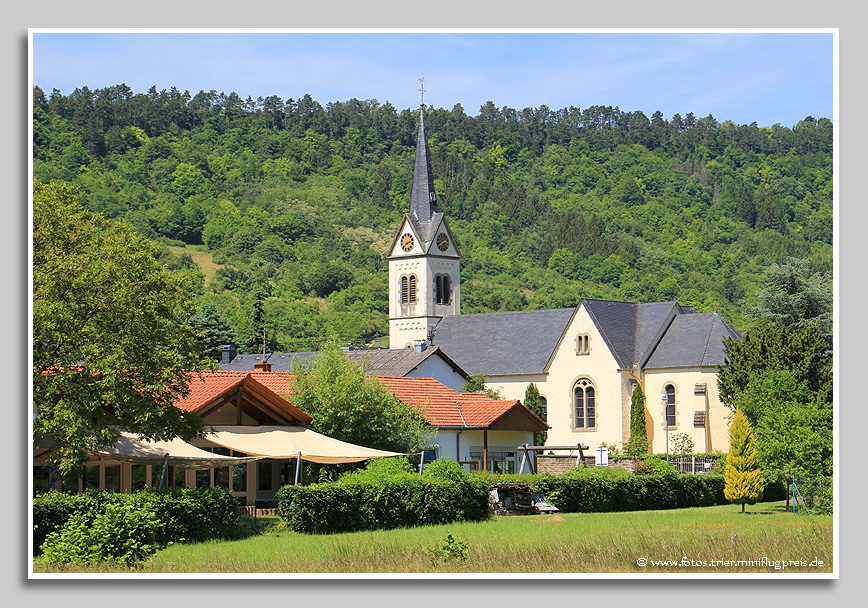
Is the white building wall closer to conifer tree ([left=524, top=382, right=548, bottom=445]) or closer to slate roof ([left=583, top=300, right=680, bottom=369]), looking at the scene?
conifer tree ([left=524, top=382, right=548, bottom=445])

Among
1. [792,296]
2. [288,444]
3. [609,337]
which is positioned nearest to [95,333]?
[288,444]

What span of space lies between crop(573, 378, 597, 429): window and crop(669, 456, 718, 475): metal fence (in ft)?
41.1

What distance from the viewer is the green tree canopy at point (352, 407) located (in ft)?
109

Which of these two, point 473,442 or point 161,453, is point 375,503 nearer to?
point 161,453

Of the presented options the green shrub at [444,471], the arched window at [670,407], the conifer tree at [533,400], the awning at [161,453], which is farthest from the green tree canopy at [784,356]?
the awning at [161,453]

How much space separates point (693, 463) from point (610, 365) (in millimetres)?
13331

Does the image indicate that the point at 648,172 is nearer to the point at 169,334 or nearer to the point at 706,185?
the point at 706,185

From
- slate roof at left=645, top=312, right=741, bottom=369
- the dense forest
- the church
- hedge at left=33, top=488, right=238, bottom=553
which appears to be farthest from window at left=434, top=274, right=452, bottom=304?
hedge at left=33, top=488, right=238, bottom=553

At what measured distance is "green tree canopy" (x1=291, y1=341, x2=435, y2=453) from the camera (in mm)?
33375

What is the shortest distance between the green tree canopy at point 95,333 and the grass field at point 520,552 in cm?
297

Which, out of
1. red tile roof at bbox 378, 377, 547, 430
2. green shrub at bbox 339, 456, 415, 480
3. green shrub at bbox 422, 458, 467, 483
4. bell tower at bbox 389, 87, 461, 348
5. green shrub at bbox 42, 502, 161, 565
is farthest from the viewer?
bell tower at bbox 389, 87, 461, 348

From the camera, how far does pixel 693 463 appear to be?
5269 centimetres

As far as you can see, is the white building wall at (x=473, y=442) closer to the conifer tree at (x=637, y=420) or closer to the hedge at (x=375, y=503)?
the hedge at (x=375, y=503)
